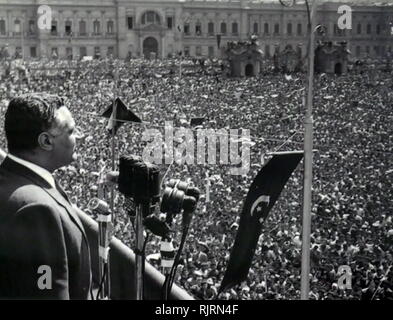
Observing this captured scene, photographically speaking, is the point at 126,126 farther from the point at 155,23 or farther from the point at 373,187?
the point at 155,23

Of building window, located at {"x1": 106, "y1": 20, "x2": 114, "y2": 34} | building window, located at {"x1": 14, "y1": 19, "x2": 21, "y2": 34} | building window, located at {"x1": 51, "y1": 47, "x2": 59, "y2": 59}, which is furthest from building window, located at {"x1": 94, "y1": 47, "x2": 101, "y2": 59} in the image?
building window, located at {"x1": 14, "y1": 19, "x2": 21, "y2": 34}

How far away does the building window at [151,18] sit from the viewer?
48875 millimetres

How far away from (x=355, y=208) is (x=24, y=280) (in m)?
10.3

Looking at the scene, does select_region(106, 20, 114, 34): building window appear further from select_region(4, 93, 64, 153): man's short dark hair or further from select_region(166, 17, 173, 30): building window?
select_region(4, 93, 64, 153): man's short dark hair

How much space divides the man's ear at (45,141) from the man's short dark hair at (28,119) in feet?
0.05

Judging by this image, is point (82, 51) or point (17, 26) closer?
Answer: point (17, 26)

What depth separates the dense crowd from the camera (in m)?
8.21

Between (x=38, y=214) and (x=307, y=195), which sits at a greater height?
(x=38, y=214)

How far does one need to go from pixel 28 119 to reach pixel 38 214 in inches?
16.2

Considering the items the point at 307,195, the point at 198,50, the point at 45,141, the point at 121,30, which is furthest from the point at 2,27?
the point at 45,141

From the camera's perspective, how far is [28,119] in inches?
92.8

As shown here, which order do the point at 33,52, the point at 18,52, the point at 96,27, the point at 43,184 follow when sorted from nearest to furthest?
the point at 43,184
the point at 18,52
the point at 33,52
the point at 96,27

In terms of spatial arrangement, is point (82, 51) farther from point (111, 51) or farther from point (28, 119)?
point (28, 119)

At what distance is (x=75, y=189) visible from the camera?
13.5 metres
